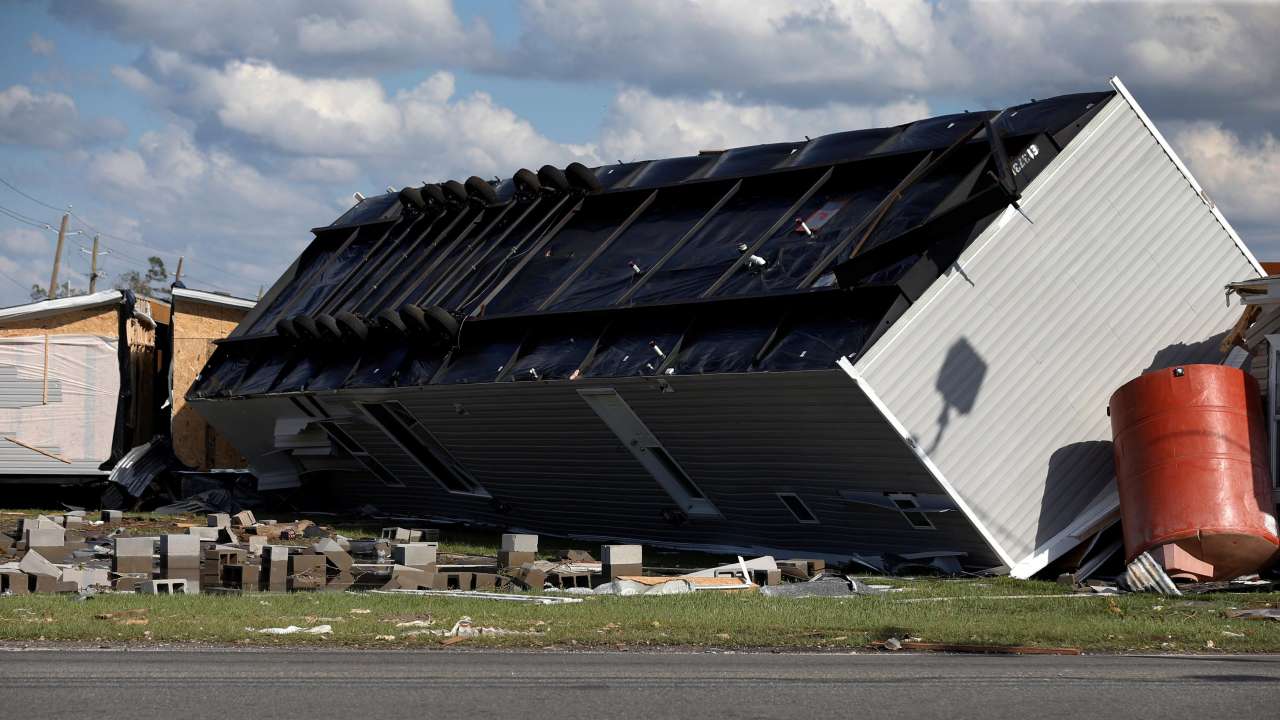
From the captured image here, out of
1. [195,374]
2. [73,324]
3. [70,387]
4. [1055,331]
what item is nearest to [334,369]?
[195,374]

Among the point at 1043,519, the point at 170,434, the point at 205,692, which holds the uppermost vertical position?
the point at 170,434

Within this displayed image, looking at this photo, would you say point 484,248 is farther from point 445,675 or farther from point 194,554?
point 445,675

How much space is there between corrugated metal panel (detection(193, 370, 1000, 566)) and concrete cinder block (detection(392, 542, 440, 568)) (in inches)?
165

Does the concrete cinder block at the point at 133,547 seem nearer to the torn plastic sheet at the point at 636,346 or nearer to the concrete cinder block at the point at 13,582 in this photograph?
the concrete cinder block at the point at 13,582

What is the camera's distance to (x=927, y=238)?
1908 centimetres

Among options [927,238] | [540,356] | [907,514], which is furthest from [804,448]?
[540,356]

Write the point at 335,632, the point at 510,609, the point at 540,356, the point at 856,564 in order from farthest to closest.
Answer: the point at 540,356 < the point at 856,564 < the point at 510,609 < the point at 335,632

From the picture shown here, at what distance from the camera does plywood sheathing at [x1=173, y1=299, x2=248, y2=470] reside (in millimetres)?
34000

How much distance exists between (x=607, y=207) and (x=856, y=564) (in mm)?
9048

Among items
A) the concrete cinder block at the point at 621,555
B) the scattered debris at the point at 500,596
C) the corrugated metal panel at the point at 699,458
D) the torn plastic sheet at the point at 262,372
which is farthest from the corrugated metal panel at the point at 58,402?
the concrete cinder block at the point at 621,555

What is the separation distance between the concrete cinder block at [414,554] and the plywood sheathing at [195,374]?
53.5ft

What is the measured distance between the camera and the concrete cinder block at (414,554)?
18.7 m

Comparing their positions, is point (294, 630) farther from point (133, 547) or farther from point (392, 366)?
point (392, 366)

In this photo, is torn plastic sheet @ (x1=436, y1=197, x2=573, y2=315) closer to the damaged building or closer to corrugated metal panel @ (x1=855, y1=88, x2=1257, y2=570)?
corrugated metal panel @ (x1=855, y1=88, x2=1257, y2=570)
